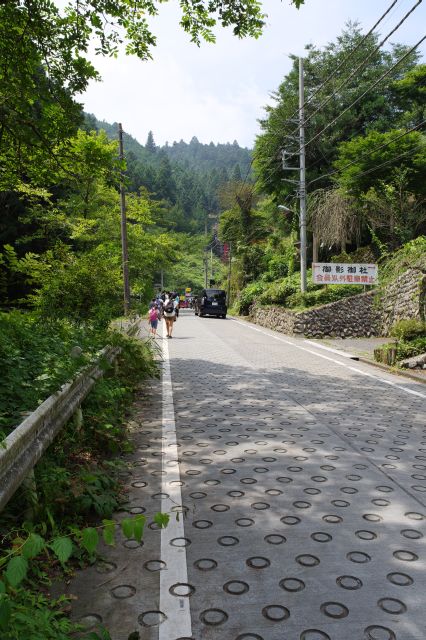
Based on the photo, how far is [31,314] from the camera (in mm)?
8555

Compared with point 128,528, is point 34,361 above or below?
above

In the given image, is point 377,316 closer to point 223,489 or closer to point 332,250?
point 332,250

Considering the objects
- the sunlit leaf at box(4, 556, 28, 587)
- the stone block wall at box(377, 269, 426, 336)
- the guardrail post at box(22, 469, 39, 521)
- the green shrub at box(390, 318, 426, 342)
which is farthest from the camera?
the stone block wall at box(377, 269, 426, 336)

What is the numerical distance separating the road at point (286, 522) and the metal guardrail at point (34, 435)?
35.9 inches

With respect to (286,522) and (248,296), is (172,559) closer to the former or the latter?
(286,522)

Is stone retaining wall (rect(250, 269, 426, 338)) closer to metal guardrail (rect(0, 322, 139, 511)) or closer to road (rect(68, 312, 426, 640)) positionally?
road (rect(68, 312, 426, 640))

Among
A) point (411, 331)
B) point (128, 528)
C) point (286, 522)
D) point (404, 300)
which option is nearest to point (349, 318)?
point (404, 300)

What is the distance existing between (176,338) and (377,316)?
355 inches

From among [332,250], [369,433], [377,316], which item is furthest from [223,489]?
[332,250]

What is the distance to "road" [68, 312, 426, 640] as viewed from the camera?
97.2 inches

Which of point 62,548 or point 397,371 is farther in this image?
point 397,371

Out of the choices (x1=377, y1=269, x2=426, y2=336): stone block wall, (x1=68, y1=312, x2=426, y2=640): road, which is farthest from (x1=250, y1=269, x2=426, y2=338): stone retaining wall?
(x1=68, y1=312, x2=426, y2=640): road

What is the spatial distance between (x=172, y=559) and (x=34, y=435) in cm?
122

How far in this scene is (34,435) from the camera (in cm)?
313
